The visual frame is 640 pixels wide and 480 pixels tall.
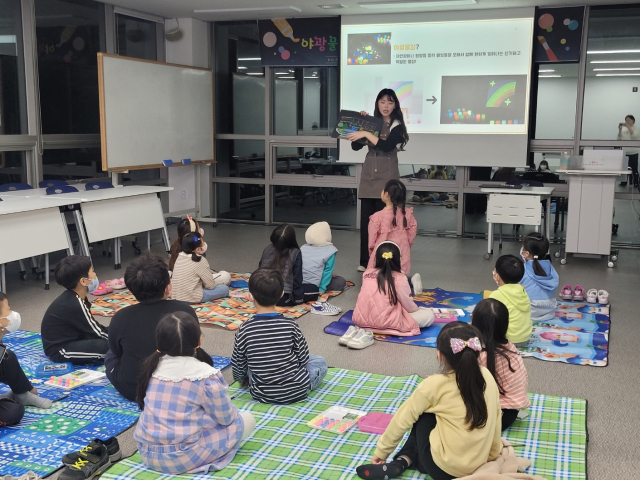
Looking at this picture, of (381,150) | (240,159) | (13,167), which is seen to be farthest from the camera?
(240,159)

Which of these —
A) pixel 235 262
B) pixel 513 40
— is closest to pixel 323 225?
pixel 235 262

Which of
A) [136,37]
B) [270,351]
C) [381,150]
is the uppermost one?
[136,37]

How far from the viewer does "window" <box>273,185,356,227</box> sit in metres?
8.89

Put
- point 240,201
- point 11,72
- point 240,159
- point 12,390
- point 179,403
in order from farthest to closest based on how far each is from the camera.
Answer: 1. point 240,201
2. point 240,159
3. point 11,72
4. point 12,390
5. point 179,403

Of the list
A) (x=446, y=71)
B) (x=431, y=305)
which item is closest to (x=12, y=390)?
(x=431, y=305)

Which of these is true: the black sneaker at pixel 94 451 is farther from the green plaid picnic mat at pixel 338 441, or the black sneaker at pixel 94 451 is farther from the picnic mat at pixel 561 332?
the picnic mat at pixel 561 332

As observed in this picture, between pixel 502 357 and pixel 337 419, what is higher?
pixel 502 357

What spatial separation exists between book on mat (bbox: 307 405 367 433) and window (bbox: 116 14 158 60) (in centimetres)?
634

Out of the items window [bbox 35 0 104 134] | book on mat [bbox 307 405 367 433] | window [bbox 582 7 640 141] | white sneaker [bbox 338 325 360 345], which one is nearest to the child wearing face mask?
white sneaker [bbox 338 325 360 345]

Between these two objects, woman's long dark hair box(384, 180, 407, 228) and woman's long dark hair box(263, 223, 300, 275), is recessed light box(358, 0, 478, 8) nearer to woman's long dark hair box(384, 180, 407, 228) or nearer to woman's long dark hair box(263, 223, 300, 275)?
woman's long dark hair box(384, 180, 407, 228)

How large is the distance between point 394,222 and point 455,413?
325 cm

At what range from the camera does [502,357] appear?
2.76 m

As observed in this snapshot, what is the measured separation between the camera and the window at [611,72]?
7430 millimetres

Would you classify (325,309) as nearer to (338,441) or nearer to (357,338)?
(357,338)
